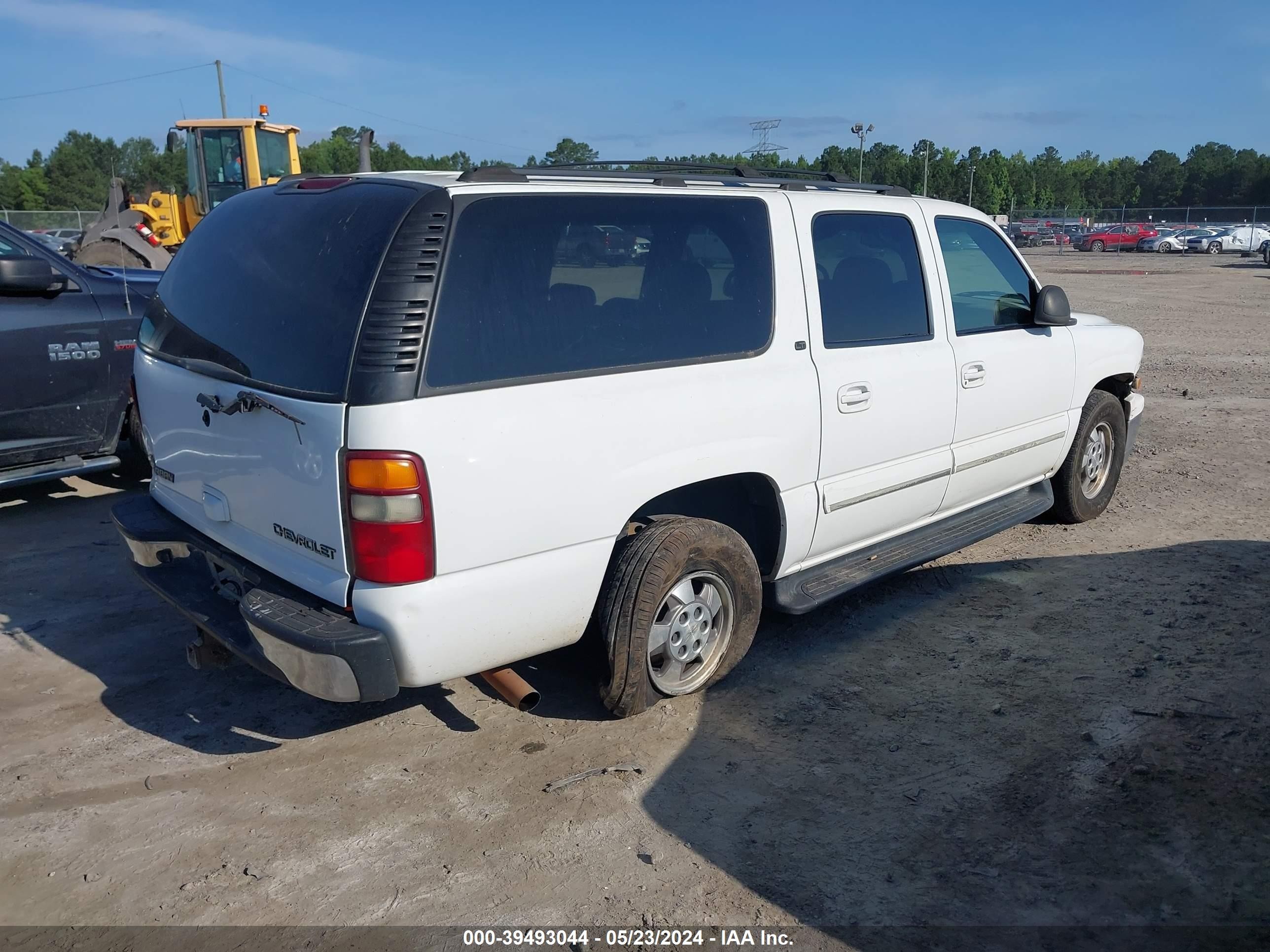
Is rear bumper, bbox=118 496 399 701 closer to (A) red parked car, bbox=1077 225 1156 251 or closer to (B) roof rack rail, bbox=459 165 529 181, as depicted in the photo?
(B) roof rack rail, bbox=459 165 529 181

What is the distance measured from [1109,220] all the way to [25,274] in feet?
205

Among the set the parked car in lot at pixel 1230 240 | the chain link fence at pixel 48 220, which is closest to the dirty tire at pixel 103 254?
the chain link fence at pixel 48 220

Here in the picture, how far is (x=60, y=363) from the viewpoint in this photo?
6.11m

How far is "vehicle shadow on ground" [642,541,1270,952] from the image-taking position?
2926mm

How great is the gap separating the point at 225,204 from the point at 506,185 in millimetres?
1415

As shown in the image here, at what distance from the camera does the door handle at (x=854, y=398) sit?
13.7ft

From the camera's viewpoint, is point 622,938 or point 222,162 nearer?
point 622,938

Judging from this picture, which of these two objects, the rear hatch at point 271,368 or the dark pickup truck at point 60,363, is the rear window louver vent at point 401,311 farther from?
the dark pickup truck at point 60,363

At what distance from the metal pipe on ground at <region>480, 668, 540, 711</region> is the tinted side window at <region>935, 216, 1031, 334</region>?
2746mm

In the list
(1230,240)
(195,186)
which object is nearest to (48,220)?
(195,186)

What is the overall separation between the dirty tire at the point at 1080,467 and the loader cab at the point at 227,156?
15952 mm

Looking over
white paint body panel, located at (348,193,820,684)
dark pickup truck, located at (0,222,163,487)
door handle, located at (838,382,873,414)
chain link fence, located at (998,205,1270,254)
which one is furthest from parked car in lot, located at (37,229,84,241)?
chain link fence, located at (998,205,1270,254)

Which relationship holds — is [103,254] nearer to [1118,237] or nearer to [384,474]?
[384,474]

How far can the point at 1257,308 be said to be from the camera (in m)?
19.4
